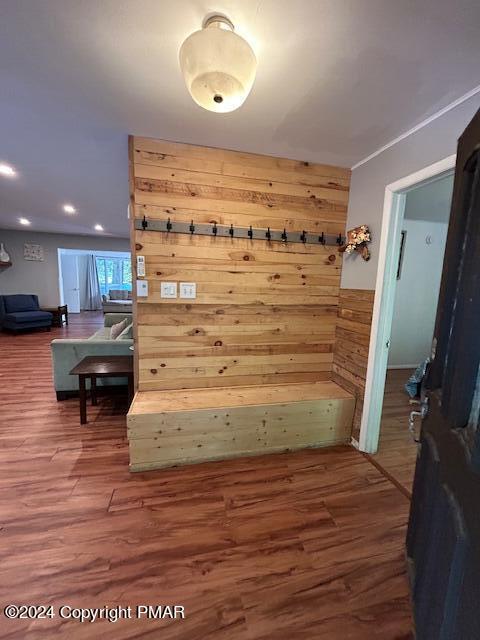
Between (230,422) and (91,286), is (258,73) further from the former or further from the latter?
(91,286)

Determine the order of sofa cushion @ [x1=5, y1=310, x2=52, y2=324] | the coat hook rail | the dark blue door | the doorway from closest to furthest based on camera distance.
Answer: the dark blue door → the coat hook rail → the doorway → sofa cushion @ [x1=5, y1=310, x2=52, y2=324]

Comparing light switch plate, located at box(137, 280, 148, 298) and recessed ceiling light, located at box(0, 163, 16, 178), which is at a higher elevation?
recessed ceiling light, located at box(0, 163, 16, 178)

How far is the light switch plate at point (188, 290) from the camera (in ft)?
7.18

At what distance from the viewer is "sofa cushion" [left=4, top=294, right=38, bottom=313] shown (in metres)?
6.17

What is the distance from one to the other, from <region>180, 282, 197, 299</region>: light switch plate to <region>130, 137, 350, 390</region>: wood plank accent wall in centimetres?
3

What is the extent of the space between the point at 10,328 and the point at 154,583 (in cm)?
678

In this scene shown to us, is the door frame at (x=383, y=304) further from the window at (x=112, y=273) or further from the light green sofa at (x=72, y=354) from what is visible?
the window at (x=112, y=273)

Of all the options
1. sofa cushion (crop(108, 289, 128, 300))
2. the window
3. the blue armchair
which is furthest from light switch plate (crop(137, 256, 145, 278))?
the window

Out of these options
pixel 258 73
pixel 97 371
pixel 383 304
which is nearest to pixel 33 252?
pixel 97 371

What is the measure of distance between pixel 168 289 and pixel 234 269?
0.58 m

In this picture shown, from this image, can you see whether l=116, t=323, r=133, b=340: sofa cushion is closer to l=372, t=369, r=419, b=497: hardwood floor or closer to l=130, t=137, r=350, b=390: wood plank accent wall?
l=130, t=137, r=350, b=390: wood plank accent wall

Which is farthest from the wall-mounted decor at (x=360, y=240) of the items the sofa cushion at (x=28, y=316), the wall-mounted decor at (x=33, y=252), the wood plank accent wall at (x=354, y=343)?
the wall-mounted decor at (x=33, y=252)

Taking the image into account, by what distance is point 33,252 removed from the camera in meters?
6.76

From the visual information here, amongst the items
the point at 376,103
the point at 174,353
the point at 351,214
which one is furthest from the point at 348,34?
the point at 174,353
